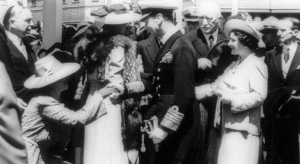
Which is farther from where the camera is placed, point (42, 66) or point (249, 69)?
point (42, 66)

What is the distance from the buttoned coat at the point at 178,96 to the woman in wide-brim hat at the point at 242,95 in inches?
10.5

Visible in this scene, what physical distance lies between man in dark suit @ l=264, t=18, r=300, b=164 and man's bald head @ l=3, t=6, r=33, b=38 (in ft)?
6.95

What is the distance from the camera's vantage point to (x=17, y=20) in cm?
514

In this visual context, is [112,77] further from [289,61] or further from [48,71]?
[289,61]

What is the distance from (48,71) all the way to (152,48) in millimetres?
1257

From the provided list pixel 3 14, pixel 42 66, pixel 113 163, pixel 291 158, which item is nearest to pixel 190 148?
pixel 113 163

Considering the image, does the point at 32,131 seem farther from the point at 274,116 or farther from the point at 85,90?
the point at 274,116

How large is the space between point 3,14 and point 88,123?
3.81 feet

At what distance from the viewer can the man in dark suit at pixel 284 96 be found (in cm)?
523

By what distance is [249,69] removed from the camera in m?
4.57

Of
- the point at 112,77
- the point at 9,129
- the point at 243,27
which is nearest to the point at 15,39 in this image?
the point at 112,77

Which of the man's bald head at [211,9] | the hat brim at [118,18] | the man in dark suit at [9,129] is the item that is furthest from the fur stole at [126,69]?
the man in dark suit at [9,129]

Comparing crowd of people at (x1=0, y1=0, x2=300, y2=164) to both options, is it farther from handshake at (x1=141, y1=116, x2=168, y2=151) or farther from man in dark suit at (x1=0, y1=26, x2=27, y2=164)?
man in dark suit at (x1=0, y1=26, x2=27, y2=164)

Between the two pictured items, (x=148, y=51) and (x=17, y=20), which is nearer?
(x=17, y=20)
